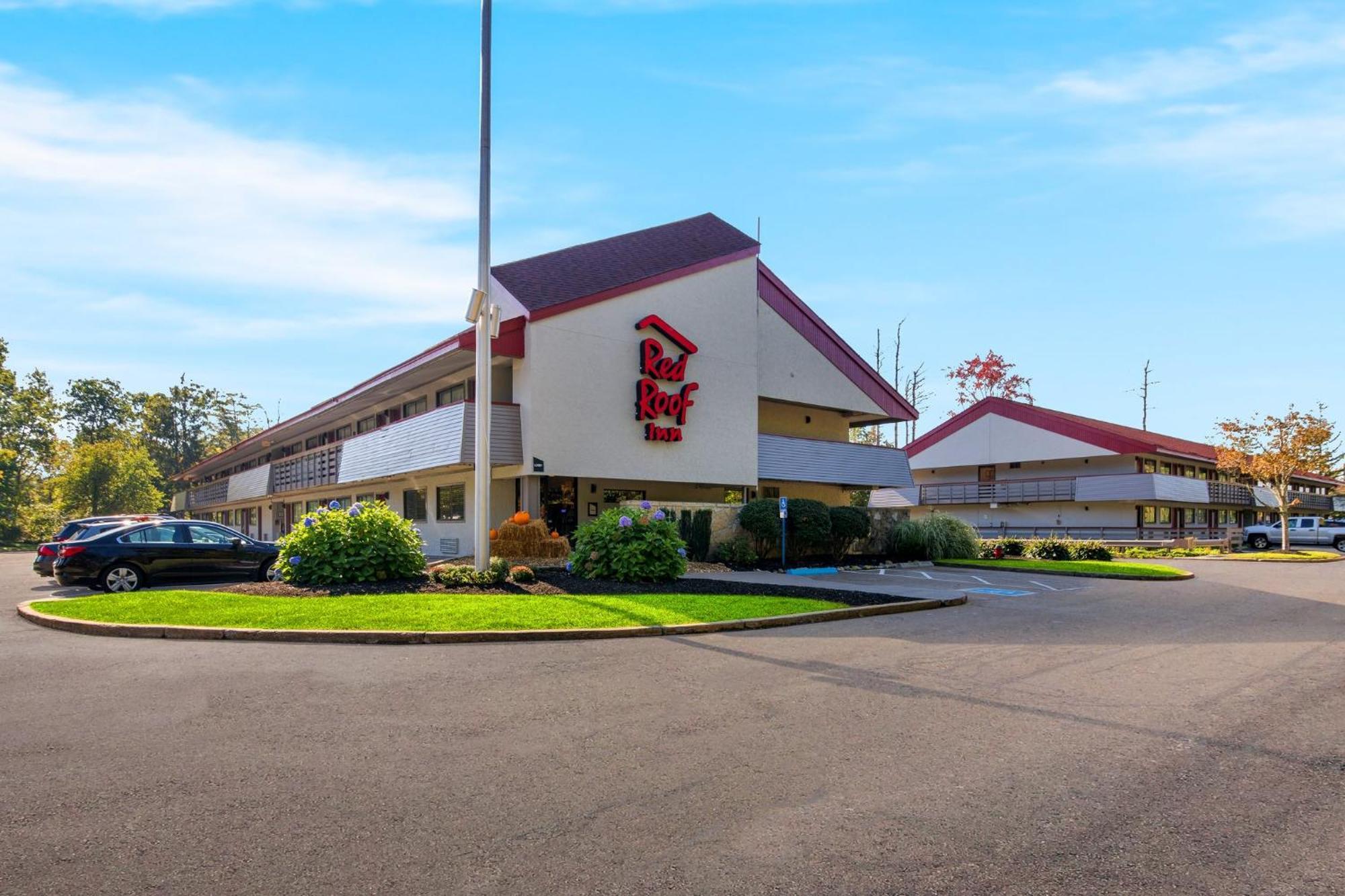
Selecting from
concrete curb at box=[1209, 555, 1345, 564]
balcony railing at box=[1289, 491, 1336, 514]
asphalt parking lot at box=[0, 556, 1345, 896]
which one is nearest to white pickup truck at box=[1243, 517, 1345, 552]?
concrete curb at box=[1209, 555, 1345, 564]

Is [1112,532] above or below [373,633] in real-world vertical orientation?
above

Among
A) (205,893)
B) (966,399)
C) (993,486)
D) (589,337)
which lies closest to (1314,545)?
(993,486)

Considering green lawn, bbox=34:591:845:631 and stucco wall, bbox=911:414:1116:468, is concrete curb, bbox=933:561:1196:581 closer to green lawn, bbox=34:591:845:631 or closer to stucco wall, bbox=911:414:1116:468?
green lawn, bbox=34:591:845:631

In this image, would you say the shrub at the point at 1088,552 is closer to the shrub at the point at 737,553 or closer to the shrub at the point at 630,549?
the shrub at the point at 737,553

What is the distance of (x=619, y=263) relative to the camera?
24906 millimetres

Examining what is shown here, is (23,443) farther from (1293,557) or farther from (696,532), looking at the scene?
(1293,557)

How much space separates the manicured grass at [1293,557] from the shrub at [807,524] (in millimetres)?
18866

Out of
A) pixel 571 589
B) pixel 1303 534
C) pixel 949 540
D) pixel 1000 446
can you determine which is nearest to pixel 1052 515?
pixel 1000 446

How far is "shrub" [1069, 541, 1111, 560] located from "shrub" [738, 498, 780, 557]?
10.6 meters

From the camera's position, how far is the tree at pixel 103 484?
58844 mm

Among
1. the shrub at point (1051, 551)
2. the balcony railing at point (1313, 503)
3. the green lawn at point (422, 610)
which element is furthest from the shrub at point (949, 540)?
the balcony railing at point (1313, 503)

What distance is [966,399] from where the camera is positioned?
5862 cm

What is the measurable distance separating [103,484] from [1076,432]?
2509 inches

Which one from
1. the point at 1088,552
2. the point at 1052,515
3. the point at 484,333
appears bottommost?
the point at 1088,552
